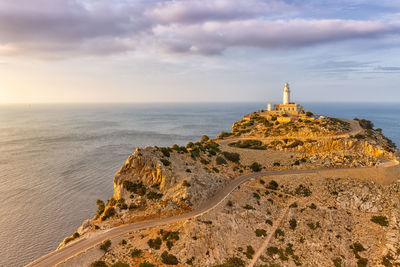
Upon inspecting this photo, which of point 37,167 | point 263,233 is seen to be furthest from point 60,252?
point 37,167

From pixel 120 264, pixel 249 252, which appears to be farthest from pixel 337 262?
pixel 120 264

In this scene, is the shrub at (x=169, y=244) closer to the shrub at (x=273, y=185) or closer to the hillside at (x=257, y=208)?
the hillside at (x=257, y=208)

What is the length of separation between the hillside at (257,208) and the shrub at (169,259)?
109 millimetres

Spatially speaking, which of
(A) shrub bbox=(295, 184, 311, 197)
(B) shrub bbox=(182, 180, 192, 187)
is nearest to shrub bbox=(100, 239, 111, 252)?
(B) shrub bbox=(182, 180, 192, 187)

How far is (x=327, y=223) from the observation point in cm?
3466

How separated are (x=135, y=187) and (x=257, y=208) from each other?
20.5 metres

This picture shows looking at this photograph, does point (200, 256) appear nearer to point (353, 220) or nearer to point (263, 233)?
point (263, 233)

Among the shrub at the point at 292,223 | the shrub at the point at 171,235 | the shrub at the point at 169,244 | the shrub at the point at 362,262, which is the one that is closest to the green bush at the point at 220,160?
the shrub at the point at 292,223

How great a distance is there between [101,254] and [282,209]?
28.2 metres

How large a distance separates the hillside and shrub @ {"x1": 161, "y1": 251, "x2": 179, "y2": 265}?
0.36 feet

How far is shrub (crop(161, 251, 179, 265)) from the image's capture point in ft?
81.8

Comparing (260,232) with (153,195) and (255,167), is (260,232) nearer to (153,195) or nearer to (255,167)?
(153,195)

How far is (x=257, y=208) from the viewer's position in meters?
35.9

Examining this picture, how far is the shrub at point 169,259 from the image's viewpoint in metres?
24.9
